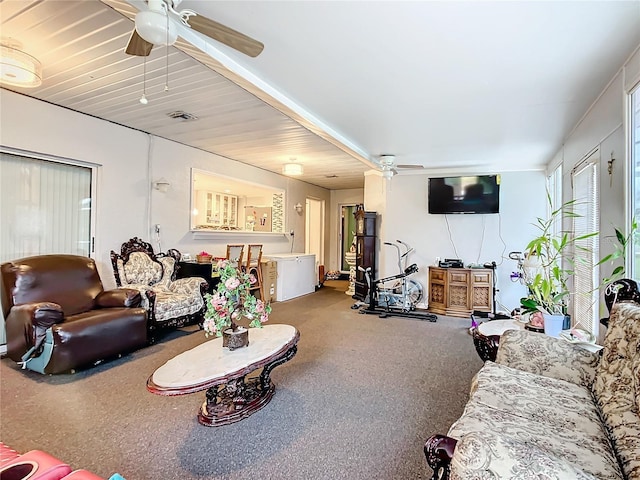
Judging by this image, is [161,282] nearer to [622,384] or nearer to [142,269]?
[142,269]

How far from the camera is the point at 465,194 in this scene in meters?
5.70

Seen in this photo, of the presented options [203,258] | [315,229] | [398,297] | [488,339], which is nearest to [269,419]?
[488,339]

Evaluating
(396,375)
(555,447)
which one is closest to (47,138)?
(396,375)

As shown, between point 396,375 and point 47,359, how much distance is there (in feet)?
9.83

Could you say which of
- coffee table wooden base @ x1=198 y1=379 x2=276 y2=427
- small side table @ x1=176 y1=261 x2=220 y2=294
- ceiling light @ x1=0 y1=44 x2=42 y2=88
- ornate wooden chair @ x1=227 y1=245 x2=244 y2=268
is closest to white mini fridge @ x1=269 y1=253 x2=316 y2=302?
ornate wooden chair @ x1=227 y1=245 x2=244 y2=268

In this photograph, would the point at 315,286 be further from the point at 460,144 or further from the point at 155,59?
the point at 155,59

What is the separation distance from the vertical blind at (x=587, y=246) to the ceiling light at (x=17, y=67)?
4.54 metres

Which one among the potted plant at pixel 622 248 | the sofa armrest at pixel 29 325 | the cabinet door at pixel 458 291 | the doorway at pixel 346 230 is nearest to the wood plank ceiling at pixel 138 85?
the sofa armrest at pixel 29 325

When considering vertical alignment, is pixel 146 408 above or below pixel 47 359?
below

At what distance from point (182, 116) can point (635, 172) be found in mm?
4153

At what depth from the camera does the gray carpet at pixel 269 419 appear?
178cm

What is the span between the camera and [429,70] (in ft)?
8.14

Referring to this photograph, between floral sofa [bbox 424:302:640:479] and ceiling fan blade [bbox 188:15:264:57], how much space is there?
201cm

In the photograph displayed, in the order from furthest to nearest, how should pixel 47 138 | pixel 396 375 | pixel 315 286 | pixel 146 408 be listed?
pixel 315 286, pixel 47 138, pixel 396 375, pixel 146 408
